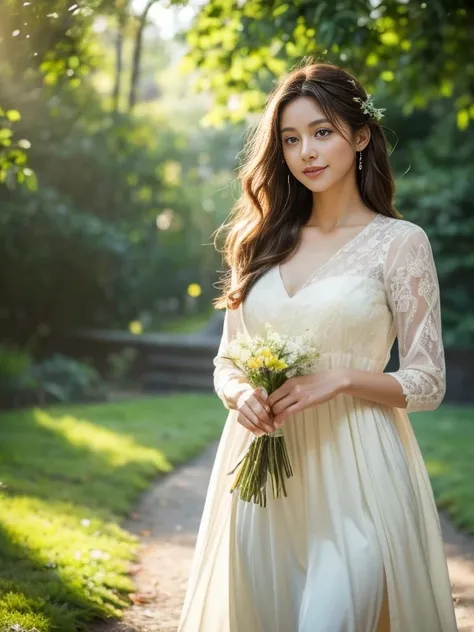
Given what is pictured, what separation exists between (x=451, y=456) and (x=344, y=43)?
19.1 feet

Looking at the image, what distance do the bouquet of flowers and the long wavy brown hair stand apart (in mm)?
402

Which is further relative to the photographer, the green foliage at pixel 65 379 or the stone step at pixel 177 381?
the stone step at pixel 177 381

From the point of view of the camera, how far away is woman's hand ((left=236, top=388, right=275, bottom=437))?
2.95 metres

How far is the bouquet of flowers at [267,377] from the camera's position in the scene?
9.45 feet

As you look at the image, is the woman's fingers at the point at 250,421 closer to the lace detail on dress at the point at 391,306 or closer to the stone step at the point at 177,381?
the lace detail on dress at the point at 391,306

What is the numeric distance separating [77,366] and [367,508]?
39.9 feet

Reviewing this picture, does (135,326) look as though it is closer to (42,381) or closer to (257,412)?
(42,381)

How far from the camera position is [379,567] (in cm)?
288

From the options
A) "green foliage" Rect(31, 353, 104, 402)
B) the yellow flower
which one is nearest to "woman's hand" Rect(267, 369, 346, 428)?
the yellow flower

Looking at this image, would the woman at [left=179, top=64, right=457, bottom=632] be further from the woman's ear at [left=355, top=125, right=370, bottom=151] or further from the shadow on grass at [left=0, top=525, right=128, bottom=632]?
the shadow on grass at [left=0, top=525, right=128, bottom=632]

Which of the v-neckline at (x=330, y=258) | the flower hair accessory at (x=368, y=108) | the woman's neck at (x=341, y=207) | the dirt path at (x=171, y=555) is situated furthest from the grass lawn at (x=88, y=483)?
the flower hair accessory at (x=368, y=108)

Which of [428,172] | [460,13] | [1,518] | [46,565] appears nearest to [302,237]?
[46,565]

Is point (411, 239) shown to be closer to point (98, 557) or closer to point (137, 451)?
point (98, 557)

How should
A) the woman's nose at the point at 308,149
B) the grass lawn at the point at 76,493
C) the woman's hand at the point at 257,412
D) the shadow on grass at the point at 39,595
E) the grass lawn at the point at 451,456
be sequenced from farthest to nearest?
1. the grass lawn at the point at 451,456
2. the grass lawn at the point at 76,493
3. the shadow on grass at the point at 39,595
4. the woman's nose at the point at 308,149
5. the woman's hand at the point at 257,412
